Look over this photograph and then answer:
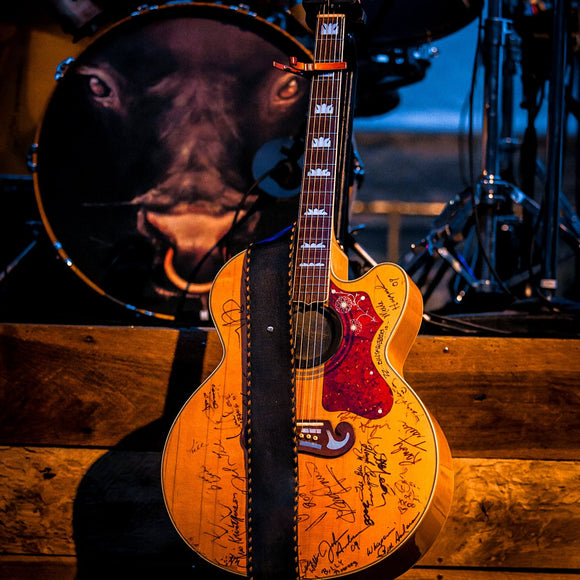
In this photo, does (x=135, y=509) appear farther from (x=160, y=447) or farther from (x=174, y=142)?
(x=174, y=142)

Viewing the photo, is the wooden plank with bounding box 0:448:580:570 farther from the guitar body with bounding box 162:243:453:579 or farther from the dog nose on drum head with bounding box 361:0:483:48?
the dog nose on drum head with bounding box 361:0:483:48

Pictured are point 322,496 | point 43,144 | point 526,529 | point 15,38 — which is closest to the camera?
point 322,496

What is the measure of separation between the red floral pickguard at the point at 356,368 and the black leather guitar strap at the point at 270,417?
0.23ft

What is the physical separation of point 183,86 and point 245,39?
18 centimetres

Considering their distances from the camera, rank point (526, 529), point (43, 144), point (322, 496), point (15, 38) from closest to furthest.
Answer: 1. point (322, 496)
2. point (526, 529)
3. point (43, 144)
4. point (15, 38)

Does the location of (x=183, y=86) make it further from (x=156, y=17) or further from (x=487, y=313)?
(x=487, y=313)

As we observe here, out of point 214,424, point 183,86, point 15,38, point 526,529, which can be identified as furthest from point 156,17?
point 526,529

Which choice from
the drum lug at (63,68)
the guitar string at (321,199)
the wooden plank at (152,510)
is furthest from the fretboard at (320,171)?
the drum lug at (63,68)

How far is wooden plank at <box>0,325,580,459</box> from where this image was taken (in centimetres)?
130

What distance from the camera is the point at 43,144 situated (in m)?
1.56

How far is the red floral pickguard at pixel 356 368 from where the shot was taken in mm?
1025

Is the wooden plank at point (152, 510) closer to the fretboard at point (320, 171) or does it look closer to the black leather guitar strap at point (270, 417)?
the black leather guitar strap at point (270, 417)

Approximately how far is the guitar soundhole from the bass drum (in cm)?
49

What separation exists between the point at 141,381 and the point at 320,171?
0.55 m
